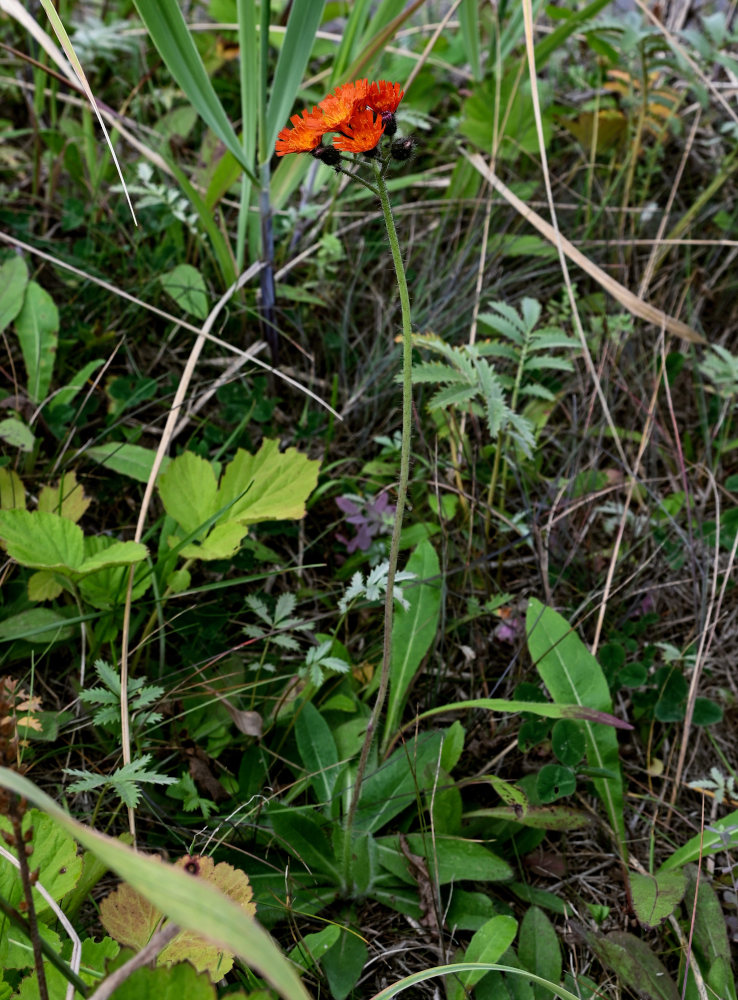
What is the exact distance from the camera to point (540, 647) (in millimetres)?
1688

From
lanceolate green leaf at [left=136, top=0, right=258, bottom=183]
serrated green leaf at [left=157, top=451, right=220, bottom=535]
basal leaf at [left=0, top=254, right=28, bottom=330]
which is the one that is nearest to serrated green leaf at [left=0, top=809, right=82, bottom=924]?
serrated green leaf at [left=157, top=451, right=220, bottom=535]

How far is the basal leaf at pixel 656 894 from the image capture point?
→ 1.38 meters

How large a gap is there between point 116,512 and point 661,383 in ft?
5.01

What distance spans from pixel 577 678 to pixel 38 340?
1.46 metres

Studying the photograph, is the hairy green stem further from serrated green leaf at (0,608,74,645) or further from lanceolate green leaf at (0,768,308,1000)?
serrated green leaf at (0,608,74,645)

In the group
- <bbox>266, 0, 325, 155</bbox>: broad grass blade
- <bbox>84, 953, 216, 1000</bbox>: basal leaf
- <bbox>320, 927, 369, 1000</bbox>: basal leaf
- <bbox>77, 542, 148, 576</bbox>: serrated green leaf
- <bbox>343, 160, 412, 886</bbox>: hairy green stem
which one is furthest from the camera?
<bbox>266, 0, 325, 155</bbox>: broad grass blade

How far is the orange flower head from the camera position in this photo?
99 cm

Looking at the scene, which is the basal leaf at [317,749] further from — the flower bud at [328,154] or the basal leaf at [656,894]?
the flower bud at [328,154]

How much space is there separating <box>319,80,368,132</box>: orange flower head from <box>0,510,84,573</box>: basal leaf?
853mm

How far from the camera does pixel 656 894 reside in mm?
1412

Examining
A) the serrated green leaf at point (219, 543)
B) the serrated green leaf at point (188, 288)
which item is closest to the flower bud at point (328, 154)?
the serrated green leaf at point (219, 543)

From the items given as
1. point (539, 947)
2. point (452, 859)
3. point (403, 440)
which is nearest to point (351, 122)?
point (403, 440)

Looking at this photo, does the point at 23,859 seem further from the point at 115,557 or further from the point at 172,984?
the point at 115,557

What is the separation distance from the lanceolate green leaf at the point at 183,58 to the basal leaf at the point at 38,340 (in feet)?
1.92
